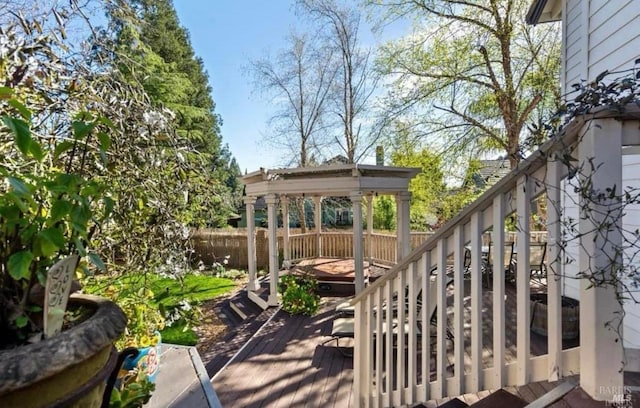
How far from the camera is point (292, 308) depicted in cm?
634

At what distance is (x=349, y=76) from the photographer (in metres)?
12.4

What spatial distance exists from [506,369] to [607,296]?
2.15 ft

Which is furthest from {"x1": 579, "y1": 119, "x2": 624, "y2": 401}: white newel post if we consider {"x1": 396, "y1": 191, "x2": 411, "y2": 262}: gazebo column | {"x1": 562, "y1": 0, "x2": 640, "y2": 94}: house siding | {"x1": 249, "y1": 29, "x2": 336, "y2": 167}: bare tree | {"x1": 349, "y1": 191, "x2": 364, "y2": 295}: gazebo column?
{"x1": 249, "y1": 29, "x2": 336, "y2": 167}: bare tree

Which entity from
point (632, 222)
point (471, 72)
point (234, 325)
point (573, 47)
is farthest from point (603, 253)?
point (471, 72)

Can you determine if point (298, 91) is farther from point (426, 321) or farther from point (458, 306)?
point (458, 306)

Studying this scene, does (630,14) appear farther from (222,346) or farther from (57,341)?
(222,346)

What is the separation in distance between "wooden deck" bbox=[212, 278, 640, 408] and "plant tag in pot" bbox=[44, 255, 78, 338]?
2.85 meters

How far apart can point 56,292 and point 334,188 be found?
18.2 feet

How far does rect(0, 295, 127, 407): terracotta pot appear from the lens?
71cm

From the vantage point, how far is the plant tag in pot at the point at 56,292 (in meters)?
0.88

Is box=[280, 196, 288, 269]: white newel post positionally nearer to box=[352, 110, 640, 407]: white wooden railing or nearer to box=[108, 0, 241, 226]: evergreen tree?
box=[108, 0, 241, 226]: evergreen tree

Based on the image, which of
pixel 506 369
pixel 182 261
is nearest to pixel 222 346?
pixel 182 261

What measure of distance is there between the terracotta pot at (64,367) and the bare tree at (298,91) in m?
12.7

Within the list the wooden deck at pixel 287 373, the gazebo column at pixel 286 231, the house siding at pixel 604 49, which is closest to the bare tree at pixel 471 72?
the house siding at pixel 604 49
